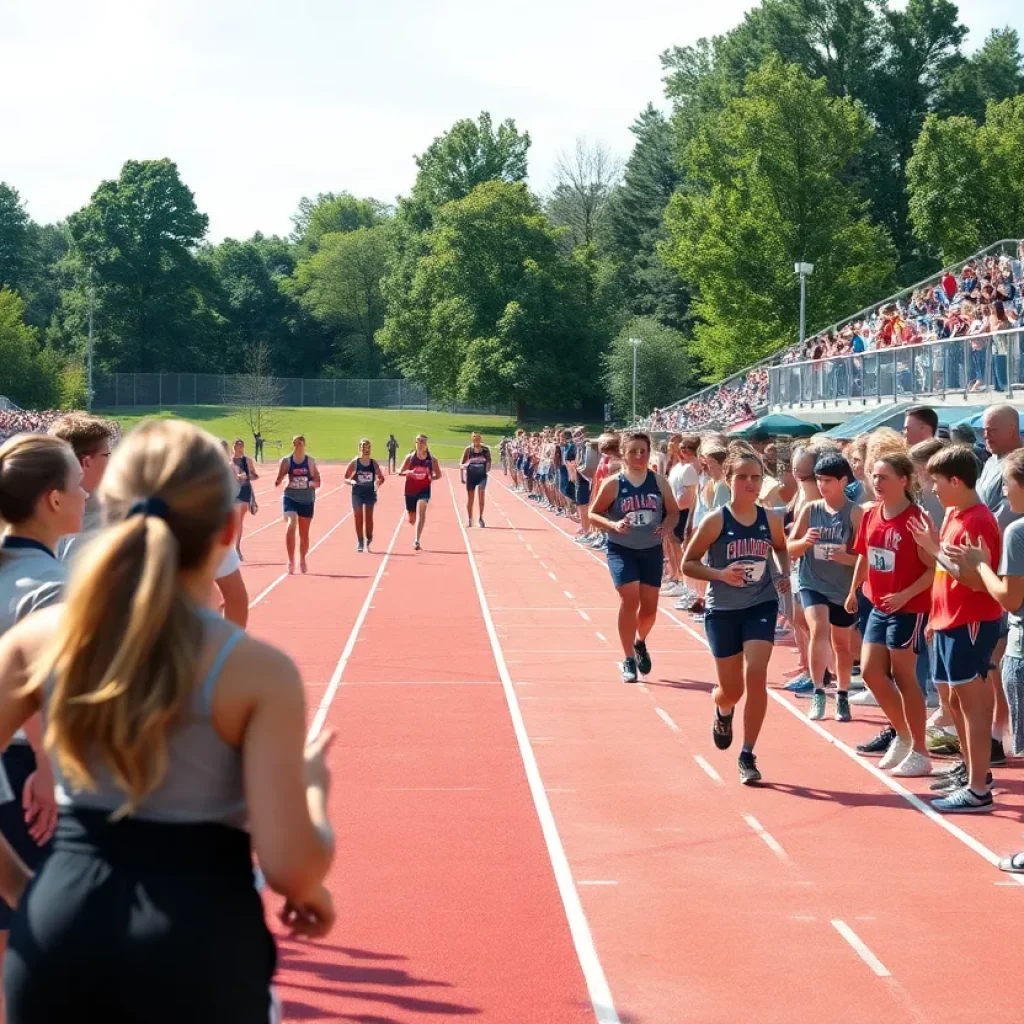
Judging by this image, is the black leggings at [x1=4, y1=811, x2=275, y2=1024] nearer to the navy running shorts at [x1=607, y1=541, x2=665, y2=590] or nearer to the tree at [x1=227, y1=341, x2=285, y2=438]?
the navy running shorts at [x1=607, y1=541, x2=665, y2=590]

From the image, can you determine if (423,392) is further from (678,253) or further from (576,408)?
(678,253)

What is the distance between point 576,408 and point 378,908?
9023 centimetres

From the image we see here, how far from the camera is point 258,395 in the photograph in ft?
311

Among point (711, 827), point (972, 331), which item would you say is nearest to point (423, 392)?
point (972, 331)

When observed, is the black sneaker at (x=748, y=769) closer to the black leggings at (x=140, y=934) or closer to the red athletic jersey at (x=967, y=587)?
the red athletic jersey at (x=967, y=587)

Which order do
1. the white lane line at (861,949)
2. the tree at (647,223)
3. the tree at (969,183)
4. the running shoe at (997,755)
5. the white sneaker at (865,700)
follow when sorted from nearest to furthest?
the white lane line at (861,949) < the running shoe at (997,755) < the white sneaker at (865,700) < the tree at (969,183) < the tree at (647,223)

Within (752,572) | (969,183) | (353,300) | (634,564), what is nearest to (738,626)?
(752,572)

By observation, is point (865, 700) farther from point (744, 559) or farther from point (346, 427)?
point (346, 427)

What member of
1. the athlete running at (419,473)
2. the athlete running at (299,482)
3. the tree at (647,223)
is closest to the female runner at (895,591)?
the athlete running at (299,482)

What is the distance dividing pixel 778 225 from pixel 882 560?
5763 cm

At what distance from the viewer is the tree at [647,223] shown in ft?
291

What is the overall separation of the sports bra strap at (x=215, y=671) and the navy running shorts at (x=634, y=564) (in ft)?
36.5

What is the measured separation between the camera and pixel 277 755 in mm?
2777

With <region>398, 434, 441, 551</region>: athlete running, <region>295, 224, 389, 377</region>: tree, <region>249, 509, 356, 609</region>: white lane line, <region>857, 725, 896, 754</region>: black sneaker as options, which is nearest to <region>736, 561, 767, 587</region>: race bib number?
<region>857, 725, 896, 754</region>: black sneaker
